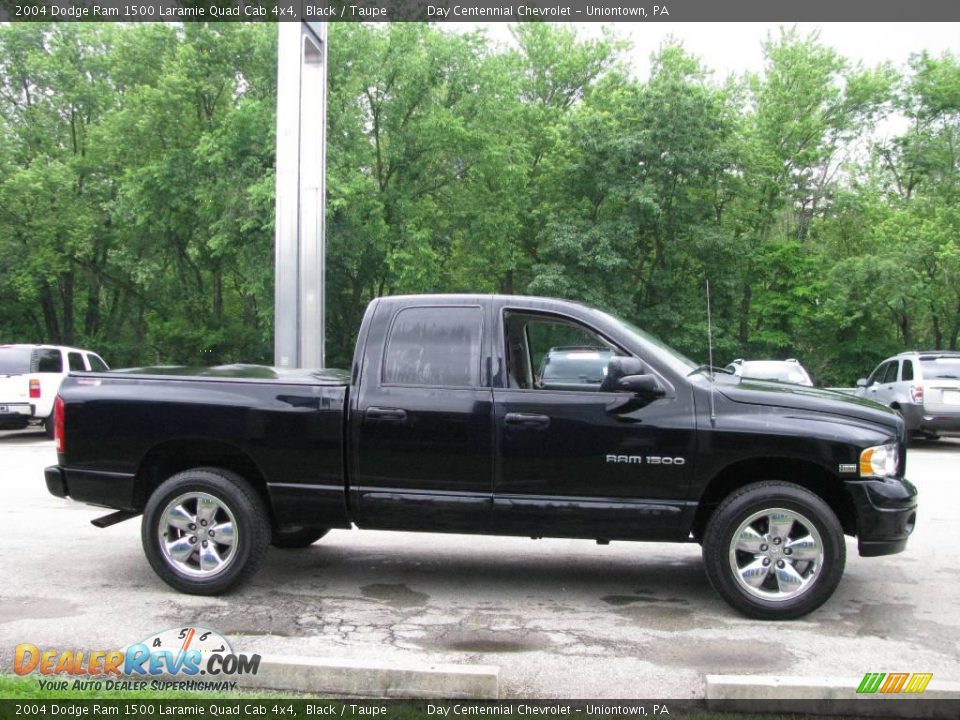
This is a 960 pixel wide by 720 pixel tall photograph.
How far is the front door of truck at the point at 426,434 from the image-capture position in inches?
212

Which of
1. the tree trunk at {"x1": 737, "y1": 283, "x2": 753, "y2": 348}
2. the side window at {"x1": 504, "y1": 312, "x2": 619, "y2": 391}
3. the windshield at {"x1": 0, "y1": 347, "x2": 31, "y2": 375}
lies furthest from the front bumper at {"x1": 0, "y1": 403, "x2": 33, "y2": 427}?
the tree trunk at {"x1": 737, "y1": 283, "x2": 753, "y2": 348}

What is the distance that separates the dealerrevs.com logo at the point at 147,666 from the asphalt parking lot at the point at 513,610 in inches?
7.4

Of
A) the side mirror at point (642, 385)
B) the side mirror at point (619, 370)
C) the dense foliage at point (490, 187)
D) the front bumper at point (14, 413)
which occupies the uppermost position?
the dense foliage at point (490, 187)

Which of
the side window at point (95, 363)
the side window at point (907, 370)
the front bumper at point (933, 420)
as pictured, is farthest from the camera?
the side window at point (95, 363)

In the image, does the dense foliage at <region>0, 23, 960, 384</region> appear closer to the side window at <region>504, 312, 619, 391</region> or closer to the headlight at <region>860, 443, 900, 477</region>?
the side window at <region>504, 312, 619, 391</region>

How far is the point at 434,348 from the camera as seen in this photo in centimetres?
559

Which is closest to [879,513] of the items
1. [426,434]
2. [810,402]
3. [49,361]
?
[810,402]

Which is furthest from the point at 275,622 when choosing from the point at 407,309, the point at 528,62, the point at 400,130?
the point at 528,62

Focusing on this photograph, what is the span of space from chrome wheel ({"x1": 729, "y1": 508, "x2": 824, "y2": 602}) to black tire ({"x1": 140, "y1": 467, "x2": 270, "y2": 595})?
2981mm

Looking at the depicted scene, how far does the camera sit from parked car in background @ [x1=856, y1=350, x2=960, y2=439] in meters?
15.0

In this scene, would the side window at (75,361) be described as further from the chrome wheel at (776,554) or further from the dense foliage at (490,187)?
the chrome wheel at (776,554)

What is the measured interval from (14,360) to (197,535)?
12.7 meters

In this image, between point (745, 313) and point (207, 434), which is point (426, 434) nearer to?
point (207, 434)

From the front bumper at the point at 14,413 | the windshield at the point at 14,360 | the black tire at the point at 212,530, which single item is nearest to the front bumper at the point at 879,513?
the black tire at the point at 212,530
